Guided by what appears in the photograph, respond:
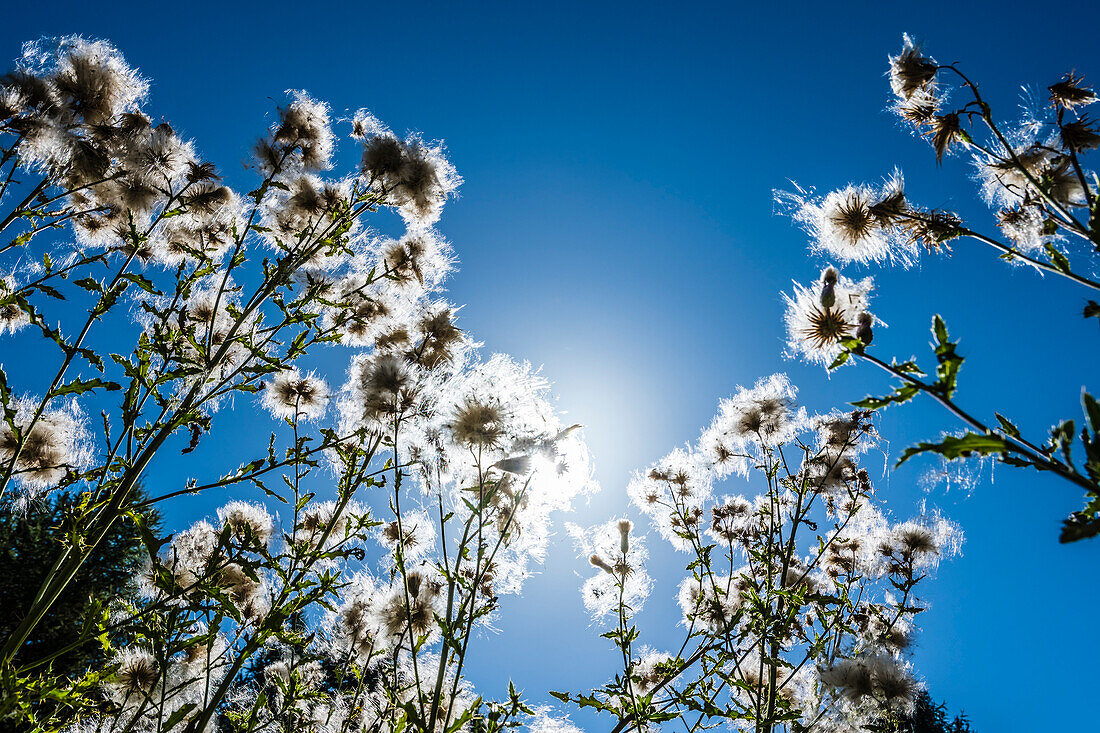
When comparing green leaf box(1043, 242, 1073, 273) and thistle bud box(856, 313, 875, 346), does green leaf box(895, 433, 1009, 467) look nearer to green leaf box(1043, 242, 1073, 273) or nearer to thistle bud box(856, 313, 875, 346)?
thistle bud box(856, 313, 875, 346)

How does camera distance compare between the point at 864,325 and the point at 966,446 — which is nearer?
the point at 966,446

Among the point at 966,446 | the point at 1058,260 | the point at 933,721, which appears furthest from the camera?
the point at 933,721

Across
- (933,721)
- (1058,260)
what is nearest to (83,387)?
(1058,260)

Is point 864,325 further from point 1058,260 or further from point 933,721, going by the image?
point 933,721

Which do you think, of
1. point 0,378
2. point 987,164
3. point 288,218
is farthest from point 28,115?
point 987,164

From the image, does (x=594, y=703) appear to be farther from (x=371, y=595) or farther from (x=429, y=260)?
(x=429, y=260)

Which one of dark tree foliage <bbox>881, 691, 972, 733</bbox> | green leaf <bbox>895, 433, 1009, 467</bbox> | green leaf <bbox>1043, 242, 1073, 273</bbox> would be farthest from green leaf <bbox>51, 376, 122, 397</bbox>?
dark tree foliage <bbox>881, 691, 972, 733</bbox>

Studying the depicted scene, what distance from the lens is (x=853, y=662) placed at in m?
3.68

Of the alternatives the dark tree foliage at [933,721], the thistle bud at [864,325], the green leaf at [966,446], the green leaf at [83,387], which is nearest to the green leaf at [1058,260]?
the thistle bud at [864,325]

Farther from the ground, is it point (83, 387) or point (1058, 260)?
point (1058, 260)

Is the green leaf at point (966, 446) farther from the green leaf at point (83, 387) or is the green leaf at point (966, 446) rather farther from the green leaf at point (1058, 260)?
the green leaf at point (83, 387)

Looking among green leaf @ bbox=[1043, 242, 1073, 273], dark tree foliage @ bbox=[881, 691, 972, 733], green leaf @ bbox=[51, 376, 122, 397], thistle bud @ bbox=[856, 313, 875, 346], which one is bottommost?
green leaf @ bbox=[51, 376, 122, 397]

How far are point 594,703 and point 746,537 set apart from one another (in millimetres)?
2331

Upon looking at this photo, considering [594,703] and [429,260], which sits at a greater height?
[429,260]
